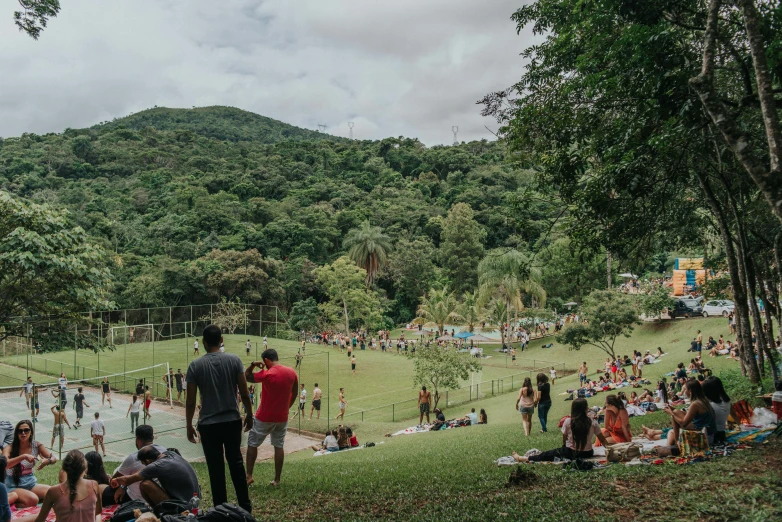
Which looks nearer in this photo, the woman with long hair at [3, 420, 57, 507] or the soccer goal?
the woman with long hair at [3, 420, 57, 507]

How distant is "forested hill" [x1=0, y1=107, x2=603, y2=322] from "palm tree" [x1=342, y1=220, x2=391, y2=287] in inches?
58.8

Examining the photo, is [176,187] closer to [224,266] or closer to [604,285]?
[224,266]

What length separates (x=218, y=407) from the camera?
4625 mm

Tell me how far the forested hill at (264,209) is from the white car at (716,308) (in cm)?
824

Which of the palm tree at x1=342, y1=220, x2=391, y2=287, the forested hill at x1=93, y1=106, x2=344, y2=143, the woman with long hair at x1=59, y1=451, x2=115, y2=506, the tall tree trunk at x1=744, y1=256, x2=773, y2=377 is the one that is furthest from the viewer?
the forested hill at x1=93, y1=106, x2=344, y2=143

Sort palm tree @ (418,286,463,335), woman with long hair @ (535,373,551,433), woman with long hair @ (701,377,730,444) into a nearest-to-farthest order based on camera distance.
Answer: woman with long hair @ (701,377,730,444)
woman with long hair @ (535,373,551,433)
palm tree @ (418,286,463,335)

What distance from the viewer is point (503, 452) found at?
8.67 metres

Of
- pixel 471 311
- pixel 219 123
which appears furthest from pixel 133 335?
pixel 219 123

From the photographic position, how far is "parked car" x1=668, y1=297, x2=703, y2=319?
32844 millimetres

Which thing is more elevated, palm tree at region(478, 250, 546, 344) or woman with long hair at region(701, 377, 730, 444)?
palm tree at region(478, 250, 546, 344)

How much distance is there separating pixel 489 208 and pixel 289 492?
6373 centimetres

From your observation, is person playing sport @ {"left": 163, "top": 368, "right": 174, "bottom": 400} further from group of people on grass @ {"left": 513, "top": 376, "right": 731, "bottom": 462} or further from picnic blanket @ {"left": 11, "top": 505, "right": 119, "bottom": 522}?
group of people on grass @ {"left": 513, "top": 376, "right": 731, "bottom": 462}

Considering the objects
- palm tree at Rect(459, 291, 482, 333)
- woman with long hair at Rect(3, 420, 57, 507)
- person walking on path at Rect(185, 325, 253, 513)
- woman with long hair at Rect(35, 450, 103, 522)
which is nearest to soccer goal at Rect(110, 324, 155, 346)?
palm tree at Rect(459, 291, 482, 333)

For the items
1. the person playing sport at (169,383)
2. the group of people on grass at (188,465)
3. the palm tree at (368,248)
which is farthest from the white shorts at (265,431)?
the palm tree at (368,248)
